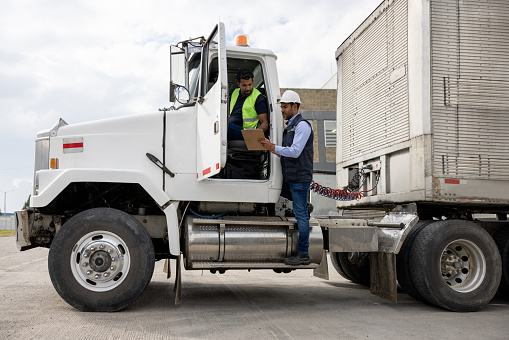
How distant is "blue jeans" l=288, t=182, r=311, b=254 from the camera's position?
5824 millimetres

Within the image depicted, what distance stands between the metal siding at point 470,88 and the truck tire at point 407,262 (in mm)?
880

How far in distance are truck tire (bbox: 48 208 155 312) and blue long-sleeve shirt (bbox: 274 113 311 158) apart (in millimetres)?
1838

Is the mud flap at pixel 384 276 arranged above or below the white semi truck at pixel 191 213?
below

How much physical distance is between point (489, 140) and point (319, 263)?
8.49ft

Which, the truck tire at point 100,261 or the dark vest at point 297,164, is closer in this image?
the truck tire at point 100,261

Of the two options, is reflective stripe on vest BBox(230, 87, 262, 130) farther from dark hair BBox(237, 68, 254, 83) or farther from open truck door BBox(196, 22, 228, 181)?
open truck door BBox(196, 22, 228, 181)

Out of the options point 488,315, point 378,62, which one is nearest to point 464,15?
point 378,62

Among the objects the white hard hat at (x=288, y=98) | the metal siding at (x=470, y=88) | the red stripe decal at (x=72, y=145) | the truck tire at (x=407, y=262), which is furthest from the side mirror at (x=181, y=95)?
the truck tire at (x=407, y=262)

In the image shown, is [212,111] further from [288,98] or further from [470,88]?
[470,88]

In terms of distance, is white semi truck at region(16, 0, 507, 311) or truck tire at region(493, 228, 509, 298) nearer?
white semi truck at region(16, 0, 507, 311)

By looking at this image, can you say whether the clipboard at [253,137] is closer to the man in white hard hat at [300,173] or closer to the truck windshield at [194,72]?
the man in white hard hat at [300,173]

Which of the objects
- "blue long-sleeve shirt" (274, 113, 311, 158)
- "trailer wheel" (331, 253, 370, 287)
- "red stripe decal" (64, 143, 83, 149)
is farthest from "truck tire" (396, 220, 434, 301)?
"red stripe decal" (64, 143, 83, 149)

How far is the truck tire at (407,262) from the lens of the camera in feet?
20.5

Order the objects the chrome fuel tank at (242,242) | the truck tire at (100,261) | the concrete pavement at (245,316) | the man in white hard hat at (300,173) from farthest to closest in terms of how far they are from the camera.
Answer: the man in white hard hat at (300,173)
the chrome fuel tank at (242,242)
the truck tire at (100,261)
the concrete pavement at (245,316)
